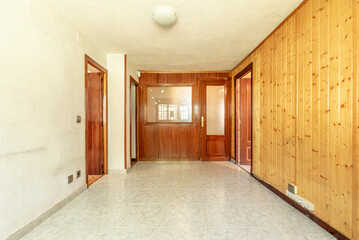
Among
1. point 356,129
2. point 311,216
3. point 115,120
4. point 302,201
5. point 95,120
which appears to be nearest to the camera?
point 356,129

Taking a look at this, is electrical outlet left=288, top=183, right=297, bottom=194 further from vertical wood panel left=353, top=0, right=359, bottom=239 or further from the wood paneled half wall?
the wood paneled half wall

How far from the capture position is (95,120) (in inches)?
145

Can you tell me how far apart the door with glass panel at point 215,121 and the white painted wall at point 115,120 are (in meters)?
2.23

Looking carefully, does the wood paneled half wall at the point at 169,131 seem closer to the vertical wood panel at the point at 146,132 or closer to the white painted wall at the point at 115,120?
the vertical wood panel at the point at 146,132

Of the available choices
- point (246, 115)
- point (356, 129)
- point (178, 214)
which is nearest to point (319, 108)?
point (356, 129)

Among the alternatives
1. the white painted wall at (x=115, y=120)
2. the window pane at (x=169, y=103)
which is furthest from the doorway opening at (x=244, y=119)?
the white painted wall at (x=115, y=120)

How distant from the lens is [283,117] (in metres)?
2.54

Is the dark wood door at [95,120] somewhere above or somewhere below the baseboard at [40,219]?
above

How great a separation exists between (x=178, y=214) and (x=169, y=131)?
309 cm

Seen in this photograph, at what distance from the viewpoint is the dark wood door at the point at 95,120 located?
368cm

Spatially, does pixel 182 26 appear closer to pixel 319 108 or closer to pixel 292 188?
pixel 319 108

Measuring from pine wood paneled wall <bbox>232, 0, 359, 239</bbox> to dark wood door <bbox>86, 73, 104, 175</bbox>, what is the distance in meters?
3.17

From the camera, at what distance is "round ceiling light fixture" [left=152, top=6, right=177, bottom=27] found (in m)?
2.21

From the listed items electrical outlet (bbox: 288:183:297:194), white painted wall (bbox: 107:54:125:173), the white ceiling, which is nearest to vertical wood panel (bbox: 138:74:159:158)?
the white ceiling
